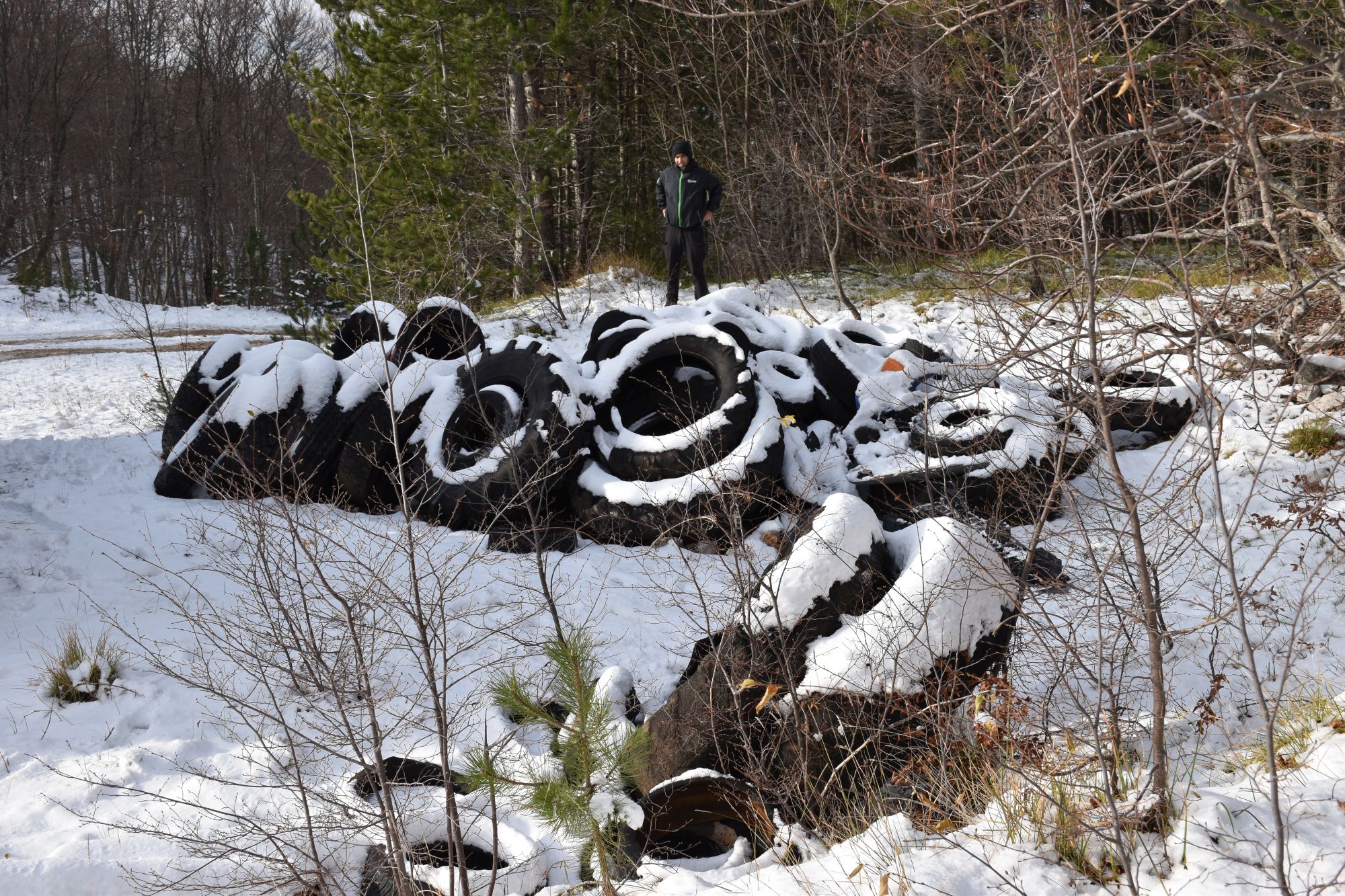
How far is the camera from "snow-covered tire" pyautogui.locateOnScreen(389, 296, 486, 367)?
777 centimetres

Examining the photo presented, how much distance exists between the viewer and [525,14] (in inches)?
510

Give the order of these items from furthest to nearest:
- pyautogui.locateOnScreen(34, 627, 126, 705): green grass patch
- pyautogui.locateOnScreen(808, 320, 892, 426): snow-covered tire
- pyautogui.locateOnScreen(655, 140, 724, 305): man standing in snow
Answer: pyautogui.locateOnScreen(655, 140, 724, 305): man standing in snow
pyautogui.locateOnScreen(808, 320, 892, 426): snow-covered tire
pyautogui.locateOnScreen(34, 627, 126, 705): green grass patch

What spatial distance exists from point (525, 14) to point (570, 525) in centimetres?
891

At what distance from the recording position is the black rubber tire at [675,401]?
7109 millimetres

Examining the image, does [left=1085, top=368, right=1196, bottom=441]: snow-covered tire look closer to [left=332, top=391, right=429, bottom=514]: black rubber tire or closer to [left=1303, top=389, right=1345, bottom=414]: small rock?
[left=1303, top=389, right=1345, bottom=414]: small rock

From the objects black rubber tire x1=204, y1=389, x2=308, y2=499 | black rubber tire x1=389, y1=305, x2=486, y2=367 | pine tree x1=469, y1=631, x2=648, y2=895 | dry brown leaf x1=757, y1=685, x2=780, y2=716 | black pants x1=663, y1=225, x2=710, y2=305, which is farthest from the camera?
black pants x1=663, y1=225, x2=710, y2=305

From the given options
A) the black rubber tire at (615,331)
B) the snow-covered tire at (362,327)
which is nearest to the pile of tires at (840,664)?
Answer: the black rubber tire at (615,331)

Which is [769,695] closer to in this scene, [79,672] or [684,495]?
[684,495]

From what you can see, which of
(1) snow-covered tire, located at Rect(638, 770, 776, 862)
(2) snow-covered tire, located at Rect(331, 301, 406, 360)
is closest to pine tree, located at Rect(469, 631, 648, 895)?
(1) snow-covered tire, located at Rect(638, 770, 776, 862)

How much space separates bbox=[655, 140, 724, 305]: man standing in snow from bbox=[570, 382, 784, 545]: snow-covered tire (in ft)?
12.3

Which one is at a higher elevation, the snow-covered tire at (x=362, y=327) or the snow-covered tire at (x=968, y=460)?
the snow-covered tire at (x=362, y=327)

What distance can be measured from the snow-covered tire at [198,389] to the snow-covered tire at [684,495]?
3704mm

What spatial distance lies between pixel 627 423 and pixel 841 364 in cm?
201

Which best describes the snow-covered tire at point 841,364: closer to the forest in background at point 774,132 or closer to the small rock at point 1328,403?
the forest in background at point 774,132
